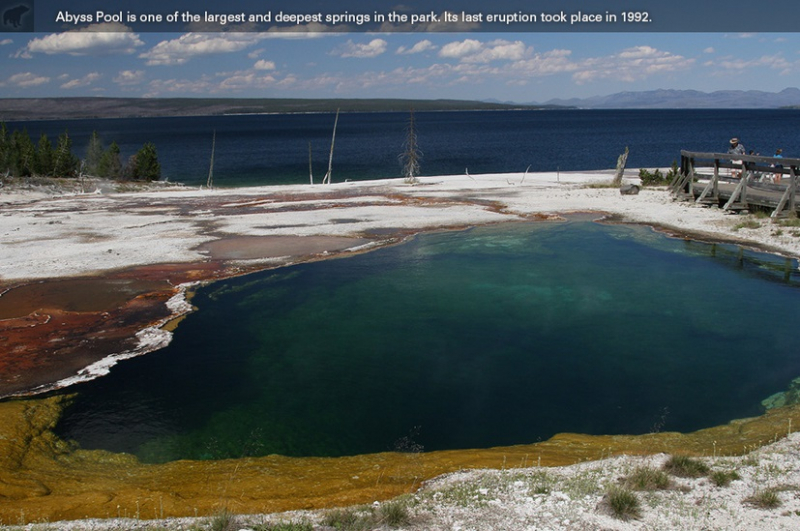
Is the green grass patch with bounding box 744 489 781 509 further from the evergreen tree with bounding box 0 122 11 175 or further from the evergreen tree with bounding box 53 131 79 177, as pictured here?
the evergreen tree with bounding box 53 131 79 177

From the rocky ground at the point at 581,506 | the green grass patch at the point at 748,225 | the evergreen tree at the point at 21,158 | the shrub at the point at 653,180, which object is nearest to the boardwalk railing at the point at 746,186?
the green grass patch at the point at 748,225

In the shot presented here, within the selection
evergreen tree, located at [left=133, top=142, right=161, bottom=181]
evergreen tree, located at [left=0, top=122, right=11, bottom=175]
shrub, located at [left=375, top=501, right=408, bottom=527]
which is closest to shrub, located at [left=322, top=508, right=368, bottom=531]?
shrub, located at [left=375, top=501, right=408, bottom=527]

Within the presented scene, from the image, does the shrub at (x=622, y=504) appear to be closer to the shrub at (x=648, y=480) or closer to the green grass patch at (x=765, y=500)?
the shrub at (x=648, y=480)

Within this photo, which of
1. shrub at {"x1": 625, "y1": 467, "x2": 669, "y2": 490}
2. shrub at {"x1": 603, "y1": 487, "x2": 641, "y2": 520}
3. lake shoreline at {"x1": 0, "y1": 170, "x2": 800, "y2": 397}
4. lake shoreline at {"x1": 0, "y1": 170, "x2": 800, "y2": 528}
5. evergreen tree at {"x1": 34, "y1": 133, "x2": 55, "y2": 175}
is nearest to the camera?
shrub at {"x1": 603, "y1": 487, "x2": 641, "y2": 520}

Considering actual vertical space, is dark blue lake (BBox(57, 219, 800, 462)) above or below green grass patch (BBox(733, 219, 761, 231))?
below

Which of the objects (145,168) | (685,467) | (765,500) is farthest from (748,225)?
(145,168)

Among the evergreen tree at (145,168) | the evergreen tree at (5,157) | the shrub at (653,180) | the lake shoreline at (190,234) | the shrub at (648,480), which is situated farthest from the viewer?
the evergreen tree at (145,168)
